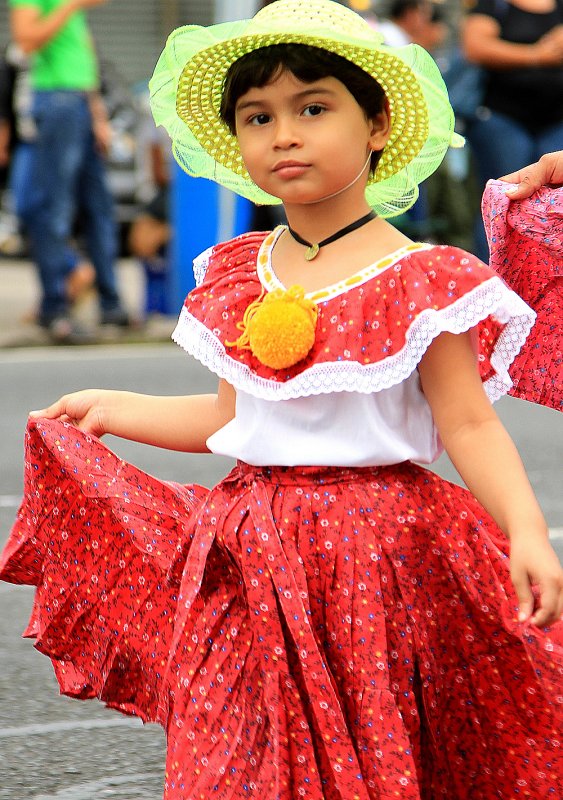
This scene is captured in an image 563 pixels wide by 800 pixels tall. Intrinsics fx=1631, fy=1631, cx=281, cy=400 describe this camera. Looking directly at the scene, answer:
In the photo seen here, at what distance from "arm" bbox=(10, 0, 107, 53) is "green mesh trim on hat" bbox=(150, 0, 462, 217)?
20.7 ft

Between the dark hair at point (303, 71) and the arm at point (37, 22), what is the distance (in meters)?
6.60

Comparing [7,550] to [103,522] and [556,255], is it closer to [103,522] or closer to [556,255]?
[103,522]

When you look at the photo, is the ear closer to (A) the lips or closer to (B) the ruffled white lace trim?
(A) the lips

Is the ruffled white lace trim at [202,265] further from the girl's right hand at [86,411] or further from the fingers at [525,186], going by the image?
the fingers at [525,186]

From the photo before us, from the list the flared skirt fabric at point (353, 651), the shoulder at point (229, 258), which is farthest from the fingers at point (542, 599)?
the shoulder at point (229, 258)

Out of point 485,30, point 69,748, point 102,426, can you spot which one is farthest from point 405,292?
point 485,30

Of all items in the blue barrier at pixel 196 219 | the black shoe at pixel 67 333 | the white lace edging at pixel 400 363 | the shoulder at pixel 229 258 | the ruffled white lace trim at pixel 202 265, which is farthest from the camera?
the blue barrier at pixel 196 219

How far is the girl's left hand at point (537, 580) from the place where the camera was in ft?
8.02

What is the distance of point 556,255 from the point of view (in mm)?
3016

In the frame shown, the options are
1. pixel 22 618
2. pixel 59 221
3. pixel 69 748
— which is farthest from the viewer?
pixel 59 221

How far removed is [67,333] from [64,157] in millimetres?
1126

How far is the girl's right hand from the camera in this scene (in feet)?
10.3

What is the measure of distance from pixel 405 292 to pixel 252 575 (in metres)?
0.53

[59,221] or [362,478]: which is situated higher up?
[362,478]
